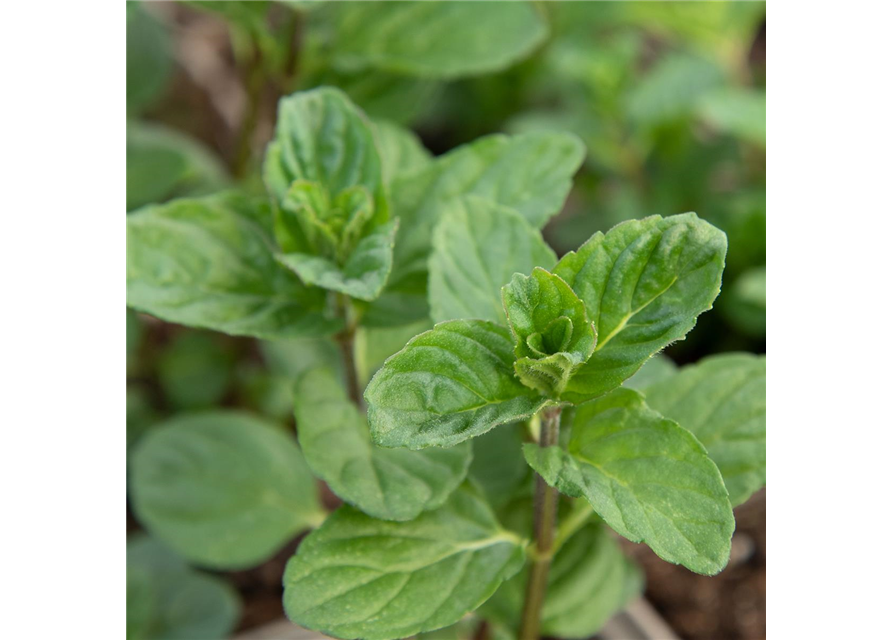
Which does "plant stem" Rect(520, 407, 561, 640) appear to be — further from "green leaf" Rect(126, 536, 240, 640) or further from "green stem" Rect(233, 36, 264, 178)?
"green stem" Rect(233, 36, 264, 178)

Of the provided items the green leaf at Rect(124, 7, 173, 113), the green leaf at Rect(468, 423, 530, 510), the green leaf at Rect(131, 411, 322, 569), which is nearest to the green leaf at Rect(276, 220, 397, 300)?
the green leaf at Rect(468, 423, 530, 510)

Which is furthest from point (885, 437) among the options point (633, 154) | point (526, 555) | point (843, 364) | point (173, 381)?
point (173, 381)

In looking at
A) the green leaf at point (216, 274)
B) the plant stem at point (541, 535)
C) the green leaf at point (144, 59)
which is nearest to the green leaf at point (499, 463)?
the plant stem at point (541, 535)

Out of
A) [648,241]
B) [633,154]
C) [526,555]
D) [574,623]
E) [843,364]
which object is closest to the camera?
[648,241]

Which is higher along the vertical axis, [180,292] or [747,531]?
[180,292]
